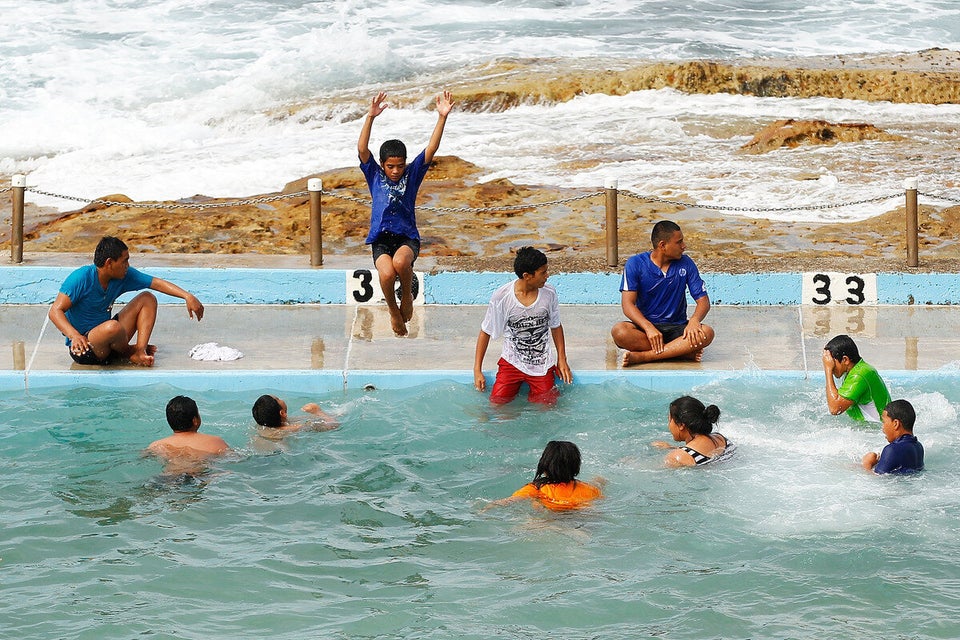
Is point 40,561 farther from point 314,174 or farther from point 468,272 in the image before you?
point 314,174

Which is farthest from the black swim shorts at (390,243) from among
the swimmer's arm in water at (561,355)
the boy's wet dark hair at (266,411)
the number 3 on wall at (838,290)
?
the number 3 on wall at (838,290)

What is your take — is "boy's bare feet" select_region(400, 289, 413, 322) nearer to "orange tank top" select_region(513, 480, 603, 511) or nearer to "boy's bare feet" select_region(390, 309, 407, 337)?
"boy's bare feet" select_region(390, 309, 407, 337)

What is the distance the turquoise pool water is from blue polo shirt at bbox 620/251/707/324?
0.97 meters

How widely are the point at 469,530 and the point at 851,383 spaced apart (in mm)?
2964

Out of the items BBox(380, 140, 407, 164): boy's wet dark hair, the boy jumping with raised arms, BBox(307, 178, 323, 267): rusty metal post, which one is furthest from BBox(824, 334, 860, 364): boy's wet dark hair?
BBox(307, 178, 323, 267): rusty metal post

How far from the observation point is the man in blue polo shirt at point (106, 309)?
9758mm

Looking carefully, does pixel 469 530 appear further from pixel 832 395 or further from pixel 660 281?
pixel 660 281

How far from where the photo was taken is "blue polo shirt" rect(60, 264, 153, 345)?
9.93 m

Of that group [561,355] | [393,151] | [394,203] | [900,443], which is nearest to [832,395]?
[900,443]

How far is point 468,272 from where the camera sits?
12.2m

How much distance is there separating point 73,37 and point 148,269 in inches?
1103

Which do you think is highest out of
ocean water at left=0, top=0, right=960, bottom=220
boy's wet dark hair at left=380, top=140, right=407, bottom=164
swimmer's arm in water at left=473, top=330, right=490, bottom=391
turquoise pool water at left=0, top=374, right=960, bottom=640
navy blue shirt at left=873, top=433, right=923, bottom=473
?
ocean water at left=0, top=0, right=960, bottom=220

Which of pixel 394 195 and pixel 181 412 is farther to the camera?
pixel 394 195

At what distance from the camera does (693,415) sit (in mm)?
8078
